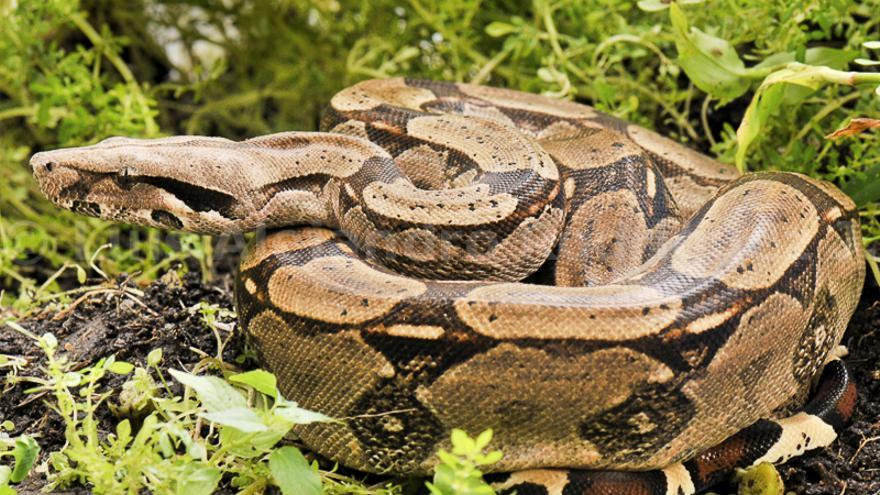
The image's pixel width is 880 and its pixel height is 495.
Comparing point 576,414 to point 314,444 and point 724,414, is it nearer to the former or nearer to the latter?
point 724,414

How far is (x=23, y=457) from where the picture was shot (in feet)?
10.3

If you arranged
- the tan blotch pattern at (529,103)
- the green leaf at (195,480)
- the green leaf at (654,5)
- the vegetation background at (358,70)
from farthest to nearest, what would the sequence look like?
the tan blotch pattern at (529,103), the vegetation background at (358,70), the green leaf at (654,5), the green leaf at (195,480)

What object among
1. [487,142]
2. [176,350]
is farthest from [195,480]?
[487,142]

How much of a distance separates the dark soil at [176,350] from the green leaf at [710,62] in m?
1.25

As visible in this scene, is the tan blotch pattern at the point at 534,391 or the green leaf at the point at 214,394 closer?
the green leaf at the point at 214,394

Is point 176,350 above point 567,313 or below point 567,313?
below

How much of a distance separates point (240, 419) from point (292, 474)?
12.4 inches

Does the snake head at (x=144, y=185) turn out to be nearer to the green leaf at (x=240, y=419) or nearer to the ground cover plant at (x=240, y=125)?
the ground cover plant at (x=240, y=125)

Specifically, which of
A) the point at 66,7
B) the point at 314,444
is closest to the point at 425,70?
the point at 66,7

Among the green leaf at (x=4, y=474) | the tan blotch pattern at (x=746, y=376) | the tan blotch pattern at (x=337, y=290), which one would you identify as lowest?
the tan blotch pattern at (x=746, y=376)

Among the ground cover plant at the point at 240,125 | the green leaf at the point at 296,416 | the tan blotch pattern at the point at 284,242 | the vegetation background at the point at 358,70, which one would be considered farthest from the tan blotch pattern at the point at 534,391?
the vegetation background at the point at 358,70

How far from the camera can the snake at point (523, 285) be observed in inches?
127

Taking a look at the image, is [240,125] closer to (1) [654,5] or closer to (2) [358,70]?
(2) [358,70]

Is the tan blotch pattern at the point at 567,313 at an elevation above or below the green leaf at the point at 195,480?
above
